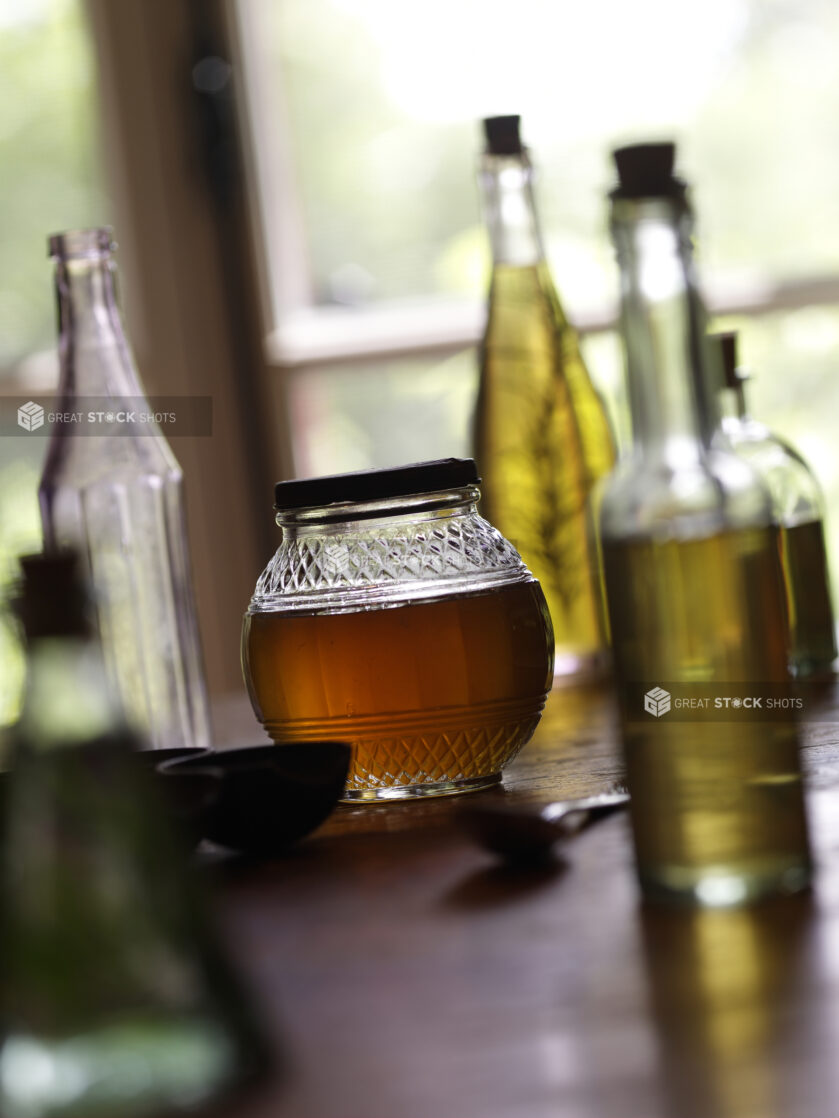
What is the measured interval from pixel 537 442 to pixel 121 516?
0.40 meters

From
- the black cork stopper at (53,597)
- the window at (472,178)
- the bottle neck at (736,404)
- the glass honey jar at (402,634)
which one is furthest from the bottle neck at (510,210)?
the window at (472,178)

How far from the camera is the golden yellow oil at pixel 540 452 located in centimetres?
116

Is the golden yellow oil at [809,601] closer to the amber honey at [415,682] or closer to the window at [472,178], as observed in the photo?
the amber honey at [415,682]

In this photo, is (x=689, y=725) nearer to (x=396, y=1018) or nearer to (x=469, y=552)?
(x=396, y=1018)

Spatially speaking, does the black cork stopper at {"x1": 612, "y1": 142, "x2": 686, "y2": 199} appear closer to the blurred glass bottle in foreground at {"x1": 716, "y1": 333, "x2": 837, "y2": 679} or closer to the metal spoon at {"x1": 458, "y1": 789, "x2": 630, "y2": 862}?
the metal spoon at {"x1": 458, "y1": 789, "x2": 630, "y2": 862}

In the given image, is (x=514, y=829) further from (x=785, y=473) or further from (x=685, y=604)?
(x=785, y=473)

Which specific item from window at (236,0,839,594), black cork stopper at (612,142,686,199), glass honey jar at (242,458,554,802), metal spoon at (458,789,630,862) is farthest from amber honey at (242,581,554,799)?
window at (236,0,839,594)

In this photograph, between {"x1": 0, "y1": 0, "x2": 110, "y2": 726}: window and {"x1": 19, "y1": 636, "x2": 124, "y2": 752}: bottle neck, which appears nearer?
{"x1": 19, "y1": 636, "x2": 124, "y2": 752}: bottle neck

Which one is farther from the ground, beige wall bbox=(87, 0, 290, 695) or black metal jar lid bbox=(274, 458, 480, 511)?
beige wall bbox=(87, 0, 290, 695)

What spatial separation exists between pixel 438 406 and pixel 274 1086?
6.49 ft

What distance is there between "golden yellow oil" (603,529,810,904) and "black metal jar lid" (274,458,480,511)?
206mm

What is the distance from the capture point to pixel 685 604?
0.48 m

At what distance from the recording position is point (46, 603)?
1.30 feet

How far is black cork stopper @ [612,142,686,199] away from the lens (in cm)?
48
